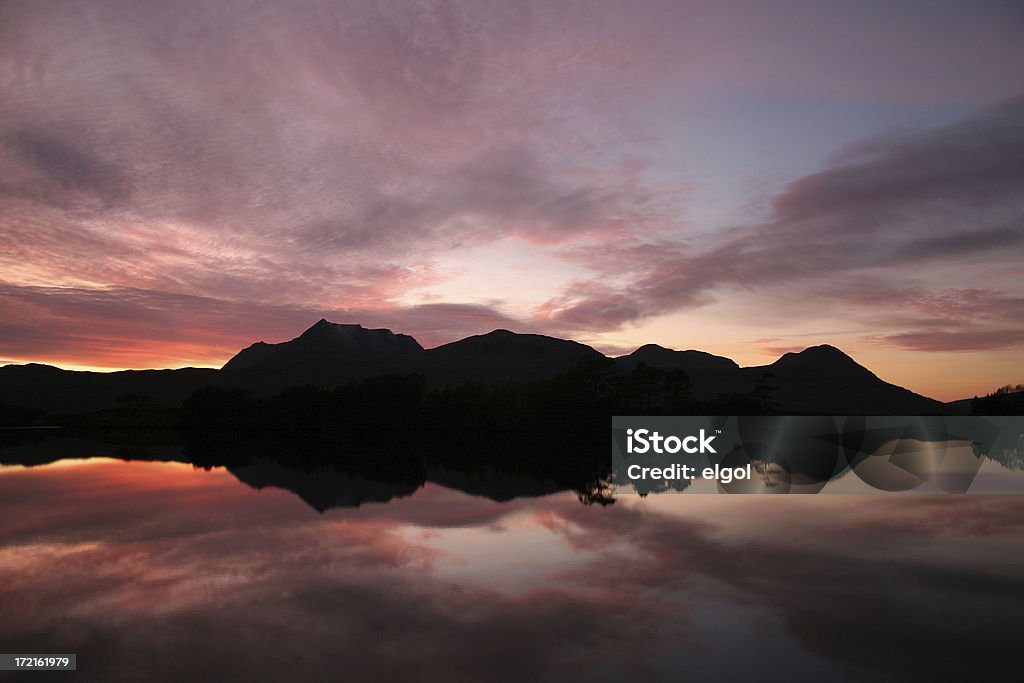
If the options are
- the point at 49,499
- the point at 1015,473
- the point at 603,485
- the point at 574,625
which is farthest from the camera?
the point at 1015,473

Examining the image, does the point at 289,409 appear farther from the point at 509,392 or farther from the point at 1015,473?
the point at 1015,473

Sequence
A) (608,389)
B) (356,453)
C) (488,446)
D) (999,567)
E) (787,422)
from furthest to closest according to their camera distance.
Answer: (608,389)
(787,422)
(488,446)
(356,453)
(999,567)

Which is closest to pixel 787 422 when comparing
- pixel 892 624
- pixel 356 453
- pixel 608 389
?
pixel 608 389

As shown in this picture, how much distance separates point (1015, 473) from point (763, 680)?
4493 cm

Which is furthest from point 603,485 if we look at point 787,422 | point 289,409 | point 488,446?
point 289,409

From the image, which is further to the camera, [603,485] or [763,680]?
[603,485]

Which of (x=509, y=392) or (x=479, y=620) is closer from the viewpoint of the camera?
(x=479, y=620)

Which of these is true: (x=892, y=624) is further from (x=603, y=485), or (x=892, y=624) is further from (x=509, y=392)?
(x=509, y=392)

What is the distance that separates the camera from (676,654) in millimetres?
Result: 11547

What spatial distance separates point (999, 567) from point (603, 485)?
2126cm

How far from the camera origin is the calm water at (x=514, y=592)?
11.3 metres

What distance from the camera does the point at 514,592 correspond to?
15.5 m

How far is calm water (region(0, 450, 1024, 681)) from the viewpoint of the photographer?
11.3 meters

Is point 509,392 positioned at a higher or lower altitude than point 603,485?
higher
